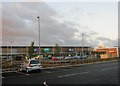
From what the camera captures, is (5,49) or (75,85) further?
(5,49)

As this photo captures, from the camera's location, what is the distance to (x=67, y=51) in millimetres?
146125

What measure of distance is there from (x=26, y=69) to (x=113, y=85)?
1487 centimetres

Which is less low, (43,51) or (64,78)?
(43,51)

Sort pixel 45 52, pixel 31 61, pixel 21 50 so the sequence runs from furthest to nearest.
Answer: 1. pixel 21 50
2. pixel 45 52
3. pixel 31 61

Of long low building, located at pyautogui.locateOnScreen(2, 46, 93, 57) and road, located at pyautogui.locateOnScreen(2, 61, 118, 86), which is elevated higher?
long low building, located at pyautogui.locateOnScreen(2, 46, 93, 57)

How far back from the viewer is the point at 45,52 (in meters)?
130

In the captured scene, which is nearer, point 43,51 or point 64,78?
point 64,78

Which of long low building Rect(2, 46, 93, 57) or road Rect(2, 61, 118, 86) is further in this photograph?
long low building Rect(2, 46, 93, 57)

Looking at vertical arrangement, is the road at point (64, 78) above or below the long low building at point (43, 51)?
below

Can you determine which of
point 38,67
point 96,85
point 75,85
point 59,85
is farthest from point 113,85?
point 38,67

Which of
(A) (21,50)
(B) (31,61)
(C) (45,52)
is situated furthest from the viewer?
(A) (21,50)

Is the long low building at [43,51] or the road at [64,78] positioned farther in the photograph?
the long low building at [43,51]

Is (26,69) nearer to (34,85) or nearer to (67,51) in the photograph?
(34,85)

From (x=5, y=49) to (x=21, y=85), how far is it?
126m
